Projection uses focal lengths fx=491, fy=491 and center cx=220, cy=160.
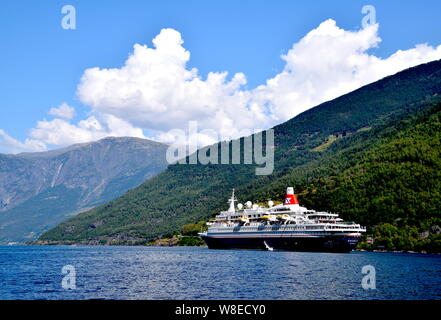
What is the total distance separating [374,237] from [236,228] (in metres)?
52.7

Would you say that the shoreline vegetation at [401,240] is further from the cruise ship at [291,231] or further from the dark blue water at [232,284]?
the dark blue water at [232,284]

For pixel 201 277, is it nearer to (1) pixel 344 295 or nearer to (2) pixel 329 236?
(1) pixel 344 295

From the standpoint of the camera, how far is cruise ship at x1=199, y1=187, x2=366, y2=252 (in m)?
152

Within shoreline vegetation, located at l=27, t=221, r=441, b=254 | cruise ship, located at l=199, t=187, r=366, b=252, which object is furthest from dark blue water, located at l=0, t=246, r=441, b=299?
shoreline vegetation, located at l=27, t=221, r=441, b=254

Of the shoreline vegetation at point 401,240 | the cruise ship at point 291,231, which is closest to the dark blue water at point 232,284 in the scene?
the cruise ship at point 291,231

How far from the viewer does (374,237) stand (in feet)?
607

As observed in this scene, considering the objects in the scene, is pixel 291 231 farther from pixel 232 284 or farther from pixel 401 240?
pixel 232 284

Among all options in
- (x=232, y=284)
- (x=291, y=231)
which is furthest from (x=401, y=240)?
(x=232, y=284)

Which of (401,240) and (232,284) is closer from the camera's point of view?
(232,284)

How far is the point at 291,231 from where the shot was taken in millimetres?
166250

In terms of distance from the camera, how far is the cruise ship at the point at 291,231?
15250 centimetres
